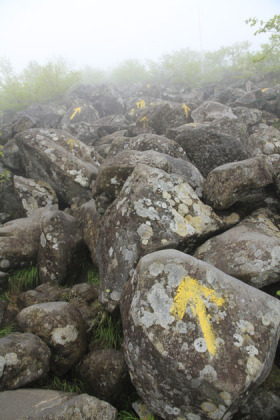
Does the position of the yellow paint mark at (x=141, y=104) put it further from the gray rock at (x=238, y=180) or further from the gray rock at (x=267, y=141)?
the gray rock at (x=238, y=180)

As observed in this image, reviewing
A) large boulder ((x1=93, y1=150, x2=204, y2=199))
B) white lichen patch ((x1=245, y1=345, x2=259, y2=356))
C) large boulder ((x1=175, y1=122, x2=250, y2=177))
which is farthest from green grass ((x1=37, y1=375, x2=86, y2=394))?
large boulder ((x1=175, y1=122, x2=250, y2=177))

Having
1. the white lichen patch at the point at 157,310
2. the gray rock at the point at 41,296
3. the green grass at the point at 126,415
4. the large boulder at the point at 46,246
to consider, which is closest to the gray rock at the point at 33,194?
the large boulder at the point at 46,246

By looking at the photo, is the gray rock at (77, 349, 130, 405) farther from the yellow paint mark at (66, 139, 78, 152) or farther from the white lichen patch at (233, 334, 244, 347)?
the yellow paint mark at (66, 139, 78, 152)

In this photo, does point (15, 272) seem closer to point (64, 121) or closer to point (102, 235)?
point (102, 235)

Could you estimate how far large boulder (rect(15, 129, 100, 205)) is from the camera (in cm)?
899

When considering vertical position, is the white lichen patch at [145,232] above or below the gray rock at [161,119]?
below

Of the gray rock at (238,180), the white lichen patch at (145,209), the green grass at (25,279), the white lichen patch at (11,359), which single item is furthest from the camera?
the green grass at (25,279)

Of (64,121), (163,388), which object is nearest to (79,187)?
(163,388)

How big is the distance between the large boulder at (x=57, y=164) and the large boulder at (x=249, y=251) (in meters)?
5.14

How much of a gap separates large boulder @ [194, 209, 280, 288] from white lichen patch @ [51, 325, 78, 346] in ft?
9.21

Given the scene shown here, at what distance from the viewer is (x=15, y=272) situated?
7047 mm

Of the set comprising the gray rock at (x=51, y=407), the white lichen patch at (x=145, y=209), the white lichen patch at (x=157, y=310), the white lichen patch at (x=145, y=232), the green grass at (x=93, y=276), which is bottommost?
the green grass at (x=93, y=276)

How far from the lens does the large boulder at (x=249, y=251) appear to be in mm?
4473

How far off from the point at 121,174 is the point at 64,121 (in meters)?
15.4
